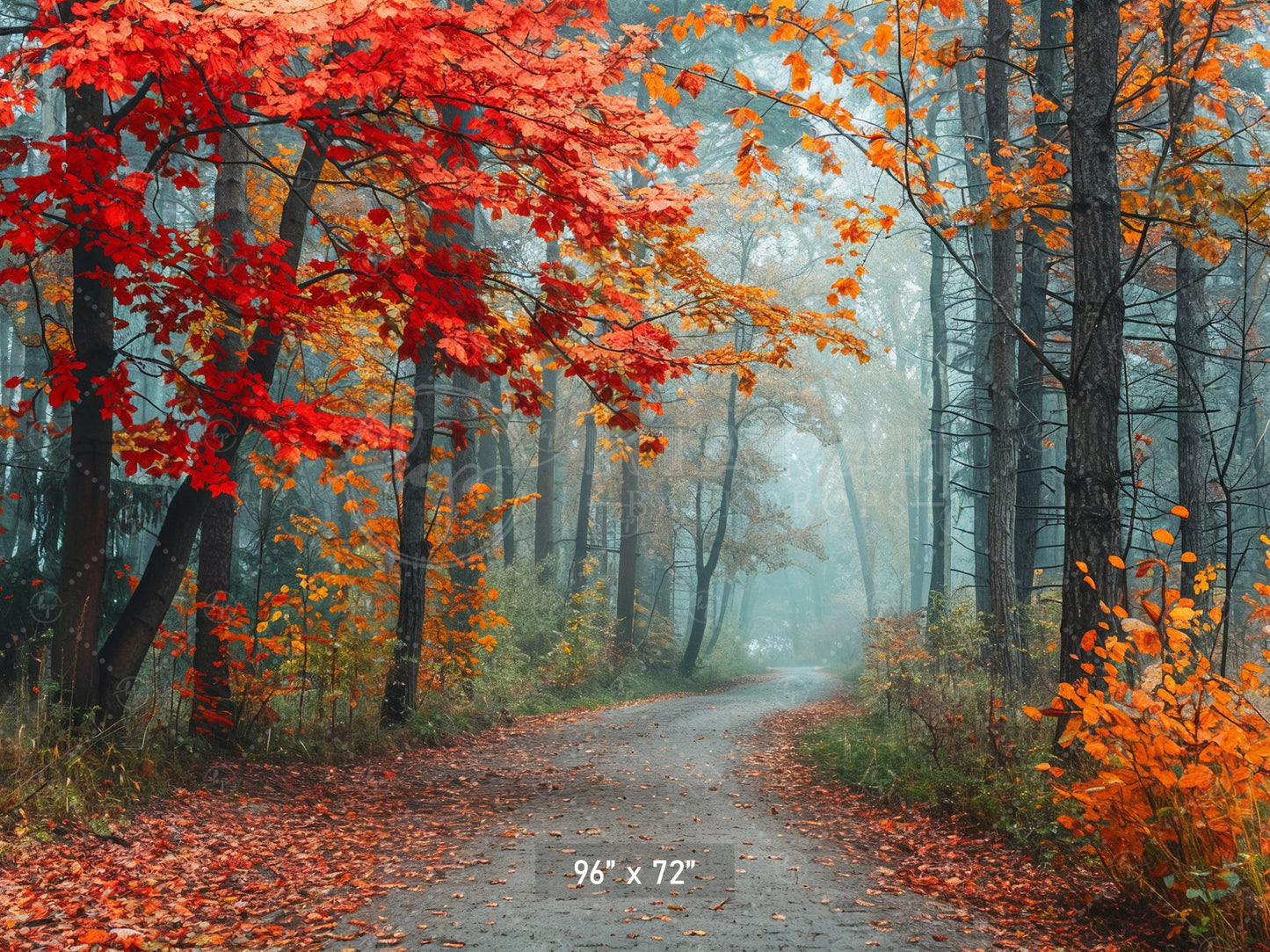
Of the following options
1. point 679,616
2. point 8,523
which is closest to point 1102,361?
point 8,523

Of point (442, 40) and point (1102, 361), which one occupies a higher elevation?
point (442, 40)

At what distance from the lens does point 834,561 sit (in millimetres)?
54969

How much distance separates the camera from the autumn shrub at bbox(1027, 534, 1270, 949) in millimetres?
3148

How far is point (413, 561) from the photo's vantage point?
340 inches

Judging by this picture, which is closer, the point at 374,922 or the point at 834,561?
the point at 374,922

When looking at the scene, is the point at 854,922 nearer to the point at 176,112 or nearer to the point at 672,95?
the point at 672,95

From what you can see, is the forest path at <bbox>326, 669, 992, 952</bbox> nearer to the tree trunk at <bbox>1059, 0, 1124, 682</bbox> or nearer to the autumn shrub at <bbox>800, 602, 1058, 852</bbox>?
the autumn shrub at <bbox>800, 602, 1058, 852</bbox>

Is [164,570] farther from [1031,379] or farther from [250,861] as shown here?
[1031,379]

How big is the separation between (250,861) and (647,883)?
2.16 m

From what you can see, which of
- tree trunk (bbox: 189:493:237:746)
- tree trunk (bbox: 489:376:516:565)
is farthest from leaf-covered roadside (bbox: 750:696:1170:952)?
tree trunk (bbox: 489:376:516:565)

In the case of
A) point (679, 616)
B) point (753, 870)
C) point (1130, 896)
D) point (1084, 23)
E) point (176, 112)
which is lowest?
point (679, 616)

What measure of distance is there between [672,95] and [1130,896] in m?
4.67

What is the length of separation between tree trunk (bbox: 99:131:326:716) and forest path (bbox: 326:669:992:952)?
221 cm

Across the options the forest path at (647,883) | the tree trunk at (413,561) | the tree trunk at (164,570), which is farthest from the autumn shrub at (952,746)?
the tree trunk at (164,570)
